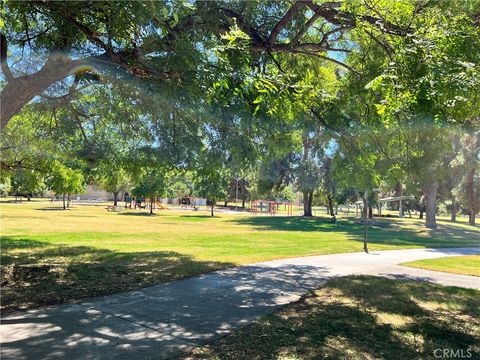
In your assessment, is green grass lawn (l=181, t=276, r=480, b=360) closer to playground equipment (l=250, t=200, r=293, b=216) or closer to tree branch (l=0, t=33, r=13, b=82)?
tree branch (l=0, t=33, r=13, b=82)

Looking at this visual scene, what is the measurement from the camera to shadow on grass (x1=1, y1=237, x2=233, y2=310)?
23.3 ft

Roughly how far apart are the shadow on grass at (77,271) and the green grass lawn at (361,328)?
320cm

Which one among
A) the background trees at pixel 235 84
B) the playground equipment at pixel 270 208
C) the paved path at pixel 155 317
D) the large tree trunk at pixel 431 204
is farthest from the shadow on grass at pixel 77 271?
the playground equipment at pixel 270 208

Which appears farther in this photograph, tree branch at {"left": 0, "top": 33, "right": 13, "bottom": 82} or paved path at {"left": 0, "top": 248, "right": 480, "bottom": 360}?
tree branch at {"left": 0, "top": 33, "right": 13, "bottom": 82}

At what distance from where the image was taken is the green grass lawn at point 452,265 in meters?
11.6

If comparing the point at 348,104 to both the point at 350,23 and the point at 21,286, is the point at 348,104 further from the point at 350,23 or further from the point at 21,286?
the point at 21,286

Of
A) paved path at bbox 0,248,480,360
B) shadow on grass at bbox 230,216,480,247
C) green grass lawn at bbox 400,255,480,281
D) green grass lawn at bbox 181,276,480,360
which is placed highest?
paved path at bbox 0,248,480,360

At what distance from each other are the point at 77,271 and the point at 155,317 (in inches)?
160

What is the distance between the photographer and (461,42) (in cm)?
490

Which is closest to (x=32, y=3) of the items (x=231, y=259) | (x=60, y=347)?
(x=60, y=347)

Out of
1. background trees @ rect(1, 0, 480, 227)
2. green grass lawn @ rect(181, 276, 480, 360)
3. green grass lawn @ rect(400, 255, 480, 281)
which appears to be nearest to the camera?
green grass lawn @ rect(181, 276, 480, 360)

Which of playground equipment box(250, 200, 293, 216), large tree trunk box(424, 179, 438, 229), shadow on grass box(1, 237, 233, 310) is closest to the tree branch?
shadow on grass box(1, 237, 233, 310)

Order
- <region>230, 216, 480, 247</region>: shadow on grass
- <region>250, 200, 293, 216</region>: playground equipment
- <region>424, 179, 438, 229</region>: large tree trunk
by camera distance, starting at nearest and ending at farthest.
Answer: <region>230, 216, 480, 247</region>: shadow on grass < <region>424, 179, 438, 229</region>: large tree trunk < <region>250, 200, 293, 216</region>: playground equipment

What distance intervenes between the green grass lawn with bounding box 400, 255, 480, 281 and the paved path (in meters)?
1.70
